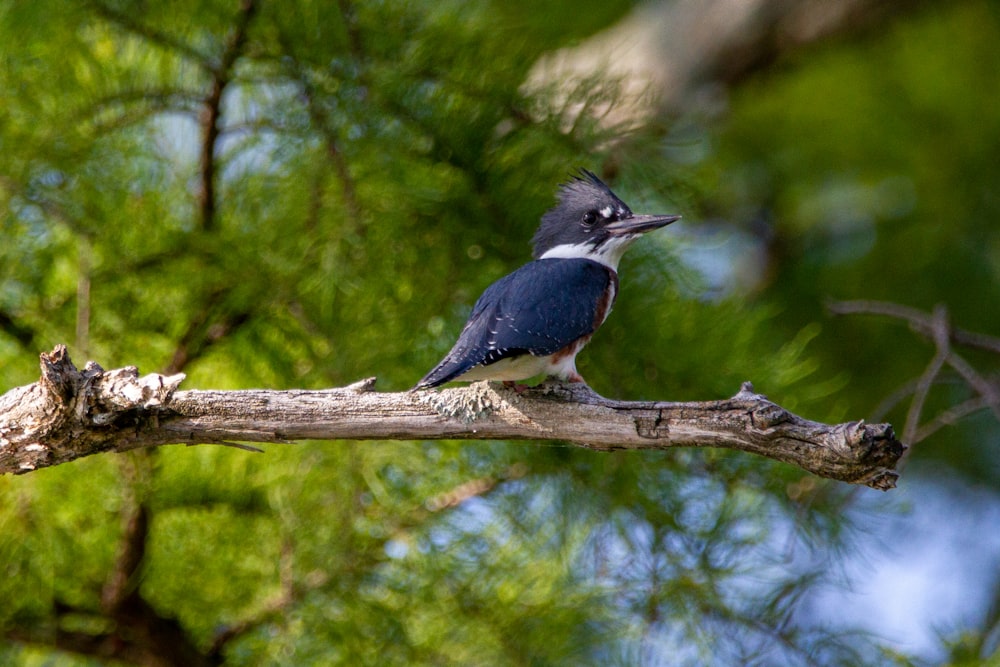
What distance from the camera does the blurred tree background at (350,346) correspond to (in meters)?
2.38

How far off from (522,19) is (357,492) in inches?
46.5

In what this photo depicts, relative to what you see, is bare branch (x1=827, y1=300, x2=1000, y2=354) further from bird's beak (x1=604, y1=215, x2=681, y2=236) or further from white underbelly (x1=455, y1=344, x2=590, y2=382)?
white underbelly (x1=455, y1=344, x2=590, y2=382)

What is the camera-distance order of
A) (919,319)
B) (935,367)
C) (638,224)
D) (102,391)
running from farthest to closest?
(638,224)
(919,319)
(935,367)
(102,391)

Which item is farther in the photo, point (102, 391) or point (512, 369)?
point (512, 369)

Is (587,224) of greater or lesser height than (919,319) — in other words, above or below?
above

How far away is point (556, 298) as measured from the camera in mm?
2248

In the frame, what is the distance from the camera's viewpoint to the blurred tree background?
7.81 feet

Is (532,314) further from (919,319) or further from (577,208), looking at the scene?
(919,319)

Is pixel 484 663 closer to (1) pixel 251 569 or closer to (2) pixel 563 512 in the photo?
(2) pixel 563 512

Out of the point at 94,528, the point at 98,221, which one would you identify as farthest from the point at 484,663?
the point at 98,221

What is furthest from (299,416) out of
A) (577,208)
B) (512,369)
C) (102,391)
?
(577,208)

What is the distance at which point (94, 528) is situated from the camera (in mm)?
2531

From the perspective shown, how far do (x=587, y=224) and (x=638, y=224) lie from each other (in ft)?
0.42

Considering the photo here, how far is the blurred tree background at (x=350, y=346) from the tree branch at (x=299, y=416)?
0.56 meters
